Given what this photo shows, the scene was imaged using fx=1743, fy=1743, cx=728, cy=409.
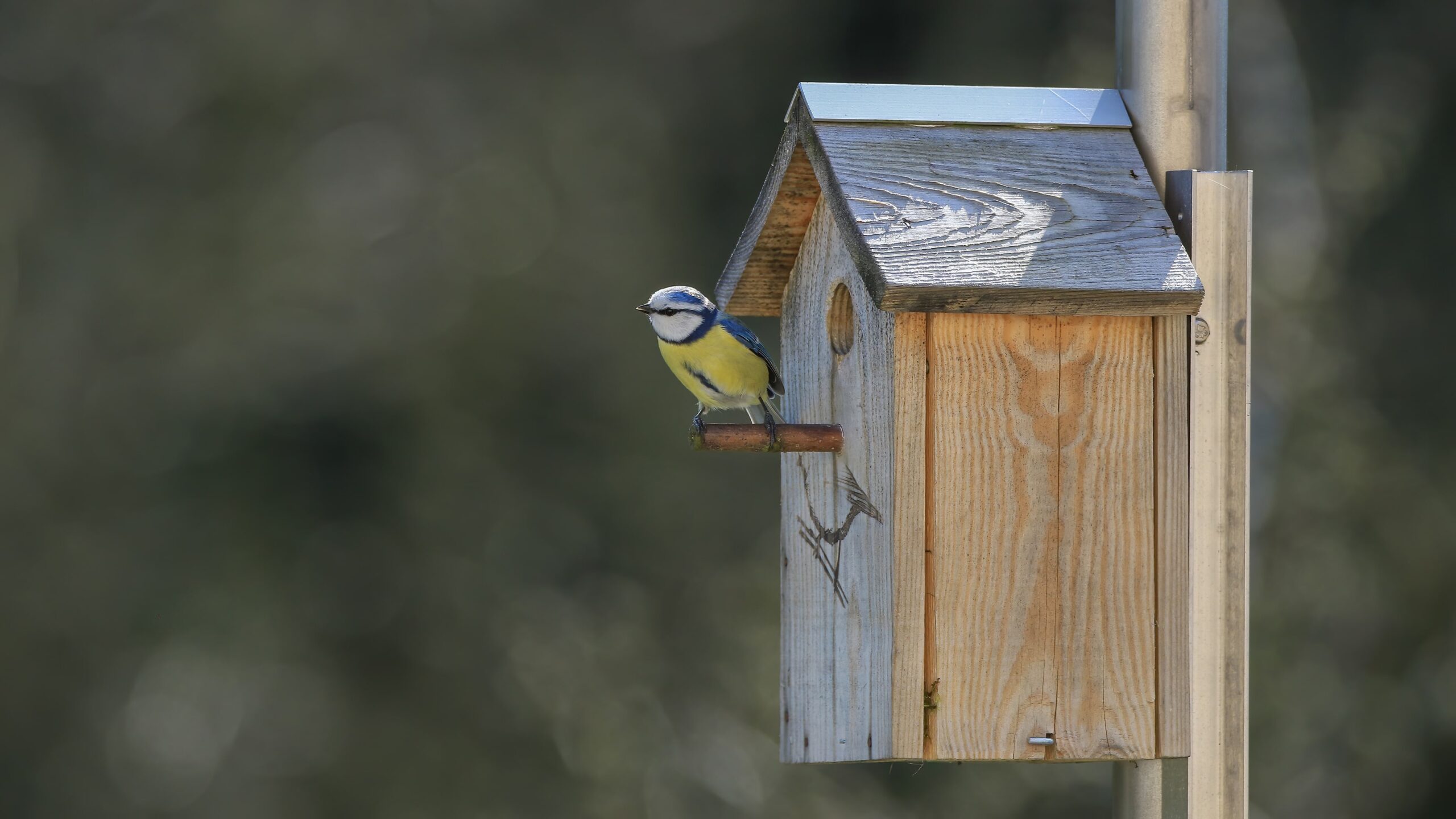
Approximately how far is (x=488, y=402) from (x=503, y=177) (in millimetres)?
1291

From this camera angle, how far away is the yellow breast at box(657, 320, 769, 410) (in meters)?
3.77

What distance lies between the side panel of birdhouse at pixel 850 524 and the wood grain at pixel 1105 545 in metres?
0.24

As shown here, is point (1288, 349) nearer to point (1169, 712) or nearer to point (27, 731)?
point (1169, 712)

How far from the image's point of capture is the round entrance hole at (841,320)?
3.39m

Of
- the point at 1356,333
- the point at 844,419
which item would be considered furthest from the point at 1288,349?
the point at 844,419

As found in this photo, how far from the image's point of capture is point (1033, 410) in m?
2.82

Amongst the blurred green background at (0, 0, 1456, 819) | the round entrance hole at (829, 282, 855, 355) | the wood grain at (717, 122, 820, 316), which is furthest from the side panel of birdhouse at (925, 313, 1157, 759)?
the blurred green background at (0, 0, 1456, 819)

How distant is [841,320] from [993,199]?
0.64 metres

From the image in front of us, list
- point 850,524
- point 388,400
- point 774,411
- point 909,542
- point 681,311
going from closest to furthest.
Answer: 1. point 909,542
2. point 850,524
3. point 681,311
4. point 774,411
5. point 388,400

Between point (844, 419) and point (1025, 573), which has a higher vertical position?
point (844, 419)

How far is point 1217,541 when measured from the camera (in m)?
2.86

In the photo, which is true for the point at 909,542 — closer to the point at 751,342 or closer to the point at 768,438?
the point at 768,438

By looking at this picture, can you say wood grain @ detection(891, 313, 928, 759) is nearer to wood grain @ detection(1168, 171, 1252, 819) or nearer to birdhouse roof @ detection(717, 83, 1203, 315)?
birdhouse roof @ detection(717, 83, 1203, 315)

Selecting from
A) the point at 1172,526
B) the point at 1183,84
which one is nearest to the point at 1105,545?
the point at 1172,526
